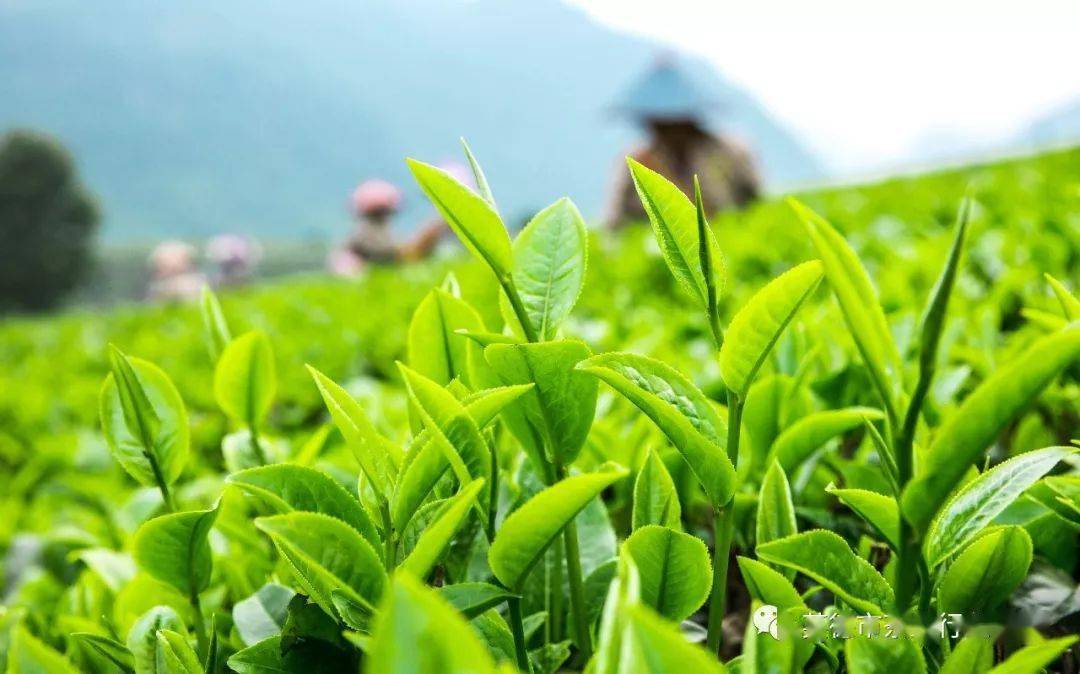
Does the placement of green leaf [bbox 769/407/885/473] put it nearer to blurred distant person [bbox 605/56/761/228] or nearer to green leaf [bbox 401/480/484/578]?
green leaf [bbox 401/480/484/578]

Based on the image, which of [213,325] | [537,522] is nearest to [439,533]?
[537,522]

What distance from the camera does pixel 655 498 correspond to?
2.39 ft

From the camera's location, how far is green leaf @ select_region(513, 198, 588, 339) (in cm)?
74

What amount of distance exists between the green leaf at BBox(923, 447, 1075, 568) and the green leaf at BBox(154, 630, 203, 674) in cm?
53

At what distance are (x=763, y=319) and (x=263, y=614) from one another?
51 cm

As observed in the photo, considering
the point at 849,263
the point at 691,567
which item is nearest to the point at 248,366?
the point at 691,567

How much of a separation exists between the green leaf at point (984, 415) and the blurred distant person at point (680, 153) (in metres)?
5.94

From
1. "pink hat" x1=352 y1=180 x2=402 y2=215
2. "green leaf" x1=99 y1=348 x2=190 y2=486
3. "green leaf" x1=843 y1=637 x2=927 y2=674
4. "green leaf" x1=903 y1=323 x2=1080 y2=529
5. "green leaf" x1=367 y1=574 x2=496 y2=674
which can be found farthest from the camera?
"pink hat" x1=352 y1=180 x2=402 y2=215

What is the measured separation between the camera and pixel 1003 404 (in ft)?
1.55

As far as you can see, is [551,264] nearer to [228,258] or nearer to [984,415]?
[984,415]

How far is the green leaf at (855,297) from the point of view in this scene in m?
0.50

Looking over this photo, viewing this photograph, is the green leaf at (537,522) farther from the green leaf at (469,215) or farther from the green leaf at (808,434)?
Result: the green leaf at (808,434)

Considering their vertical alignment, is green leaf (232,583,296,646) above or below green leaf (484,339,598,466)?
below

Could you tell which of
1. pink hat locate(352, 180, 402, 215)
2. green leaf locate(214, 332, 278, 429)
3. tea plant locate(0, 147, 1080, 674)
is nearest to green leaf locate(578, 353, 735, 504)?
tea plant locate(0, 147, 1080, 674)
